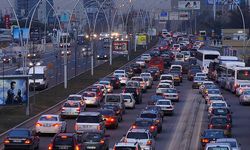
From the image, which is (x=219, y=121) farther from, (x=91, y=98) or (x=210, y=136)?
(x=91, y=98)

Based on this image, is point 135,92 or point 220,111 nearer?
point 220,111

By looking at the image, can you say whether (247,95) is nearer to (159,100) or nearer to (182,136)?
(159,100)

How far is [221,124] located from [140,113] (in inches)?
443

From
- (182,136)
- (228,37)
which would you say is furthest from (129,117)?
(228,37)

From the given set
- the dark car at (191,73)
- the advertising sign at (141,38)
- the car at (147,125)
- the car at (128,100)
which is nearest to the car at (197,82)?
the dark car at (191,73)

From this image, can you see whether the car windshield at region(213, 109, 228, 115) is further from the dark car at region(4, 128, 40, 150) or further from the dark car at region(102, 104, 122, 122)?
the dark car at region(4, 128, 40, 150)

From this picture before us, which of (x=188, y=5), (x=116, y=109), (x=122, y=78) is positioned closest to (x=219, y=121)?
(x=116, y=109)

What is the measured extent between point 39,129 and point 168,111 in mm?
14947

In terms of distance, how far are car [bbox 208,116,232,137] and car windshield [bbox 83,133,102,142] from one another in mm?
9544

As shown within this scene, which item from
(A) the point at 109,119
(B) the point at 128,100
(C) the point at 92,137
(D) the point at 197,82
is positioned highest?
(C) the point at 92,137

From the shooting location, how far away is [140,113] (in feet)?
176

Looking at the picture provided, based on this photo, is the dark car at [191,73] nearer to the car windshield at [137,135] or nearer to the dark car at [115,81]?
the dark car at [115,81]

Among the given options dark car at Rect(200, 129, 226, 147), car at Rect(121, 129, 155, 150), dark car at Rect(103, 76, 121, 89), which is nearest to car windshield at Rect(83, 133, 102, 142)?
car at Rect(121, 129, 155, 150)

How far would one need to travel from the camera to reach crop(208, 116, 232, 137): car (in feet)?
141
